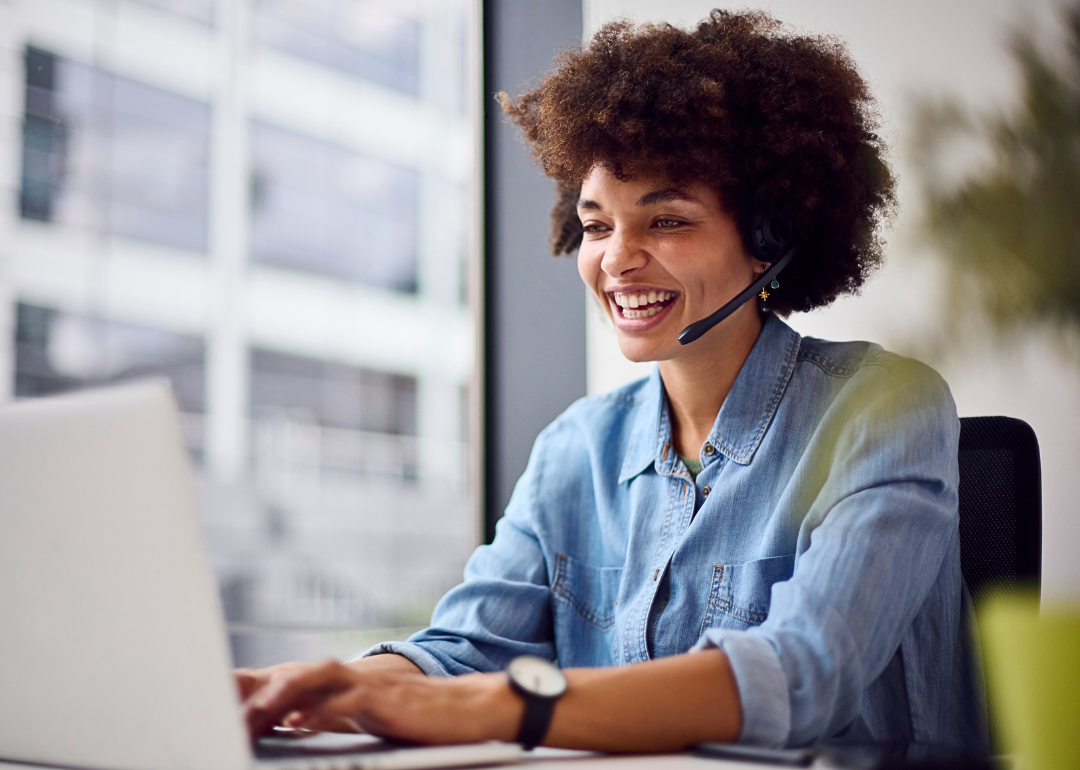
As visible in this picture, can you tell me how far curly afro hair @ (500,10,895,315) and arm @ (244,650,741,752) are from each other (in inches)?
31.0

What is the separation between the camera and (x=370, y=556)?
90.6 inches

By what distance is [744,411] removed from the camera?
1259mm

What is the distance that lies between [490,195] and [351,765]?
1.81m

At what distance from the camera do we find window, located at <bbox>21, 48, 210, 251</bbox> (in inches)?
70.5

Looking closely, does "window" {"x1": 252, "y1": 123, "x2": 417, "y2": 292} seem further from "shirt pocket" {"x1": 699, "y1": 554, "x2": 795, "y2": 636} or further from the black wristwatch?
the black wristwatch

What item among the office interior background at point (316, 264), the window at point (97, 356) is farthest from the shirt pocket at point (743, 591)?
the window at point (97, 356)

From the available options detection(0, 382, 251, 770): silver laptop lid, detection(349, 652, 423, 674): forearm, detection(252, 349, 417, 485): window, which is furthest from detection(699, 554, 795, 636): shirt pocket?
detection(252, 349, 417, 485): window

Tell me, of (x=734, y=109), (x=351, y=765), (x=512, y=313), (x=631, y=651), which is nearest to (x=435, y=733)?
(x=351, y=765)

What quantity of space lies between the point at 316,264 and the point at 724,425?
1491 mm

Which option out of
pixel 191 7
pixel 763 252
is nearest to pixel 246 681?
pixel 763 252

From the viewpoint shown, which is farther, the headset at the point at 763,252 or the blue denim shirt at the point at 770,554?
the headset at the point at 763,252

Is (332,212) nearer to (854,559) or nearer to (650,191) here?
(650,191)

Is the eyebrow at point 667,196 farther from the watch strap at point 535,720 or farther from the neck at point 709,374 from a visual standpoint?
the watch strap at point 535,720

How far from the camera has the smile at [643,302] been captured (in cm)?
135
